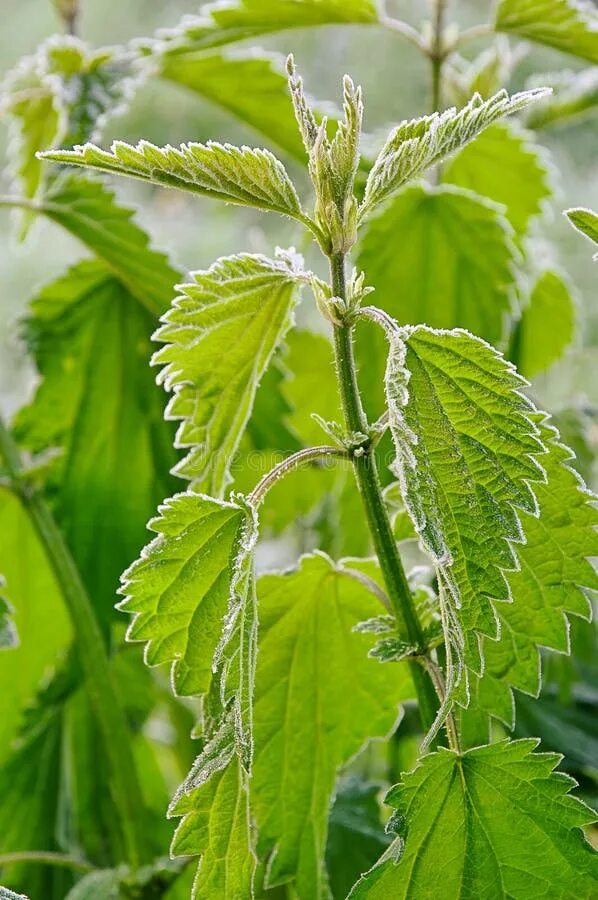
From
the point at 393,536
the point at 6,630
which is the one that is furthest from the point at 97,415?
the point at 393,536

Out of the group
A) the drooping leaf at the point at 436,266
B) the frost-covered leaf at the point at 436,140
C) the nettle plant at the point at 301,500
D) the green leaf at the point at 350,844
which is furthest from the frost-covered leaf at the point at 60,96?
the green leaf at the point at 350,844

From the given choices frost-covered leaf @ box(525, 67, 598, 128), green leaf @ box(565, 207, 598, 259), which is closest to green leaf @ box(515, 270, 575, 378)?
frost-covered leaf @ box(525, 67, 598, 128)

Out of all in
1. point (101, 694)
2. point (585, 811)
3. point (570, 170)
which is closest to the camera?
point (585, 811)

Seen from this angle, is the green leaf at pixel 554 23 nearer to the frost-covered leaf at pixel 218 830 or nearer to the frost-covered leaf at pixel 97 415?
the frost-covered leaf at pixel 97 415

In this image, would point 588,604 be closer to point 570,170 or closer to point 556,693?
point 556,693

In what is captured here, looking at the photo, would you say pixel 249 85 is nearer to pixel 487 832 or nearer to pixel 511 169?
pixel 511 169

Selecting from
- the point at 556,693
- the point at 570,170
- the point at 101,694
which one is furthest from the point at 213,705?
the point at 570,170
